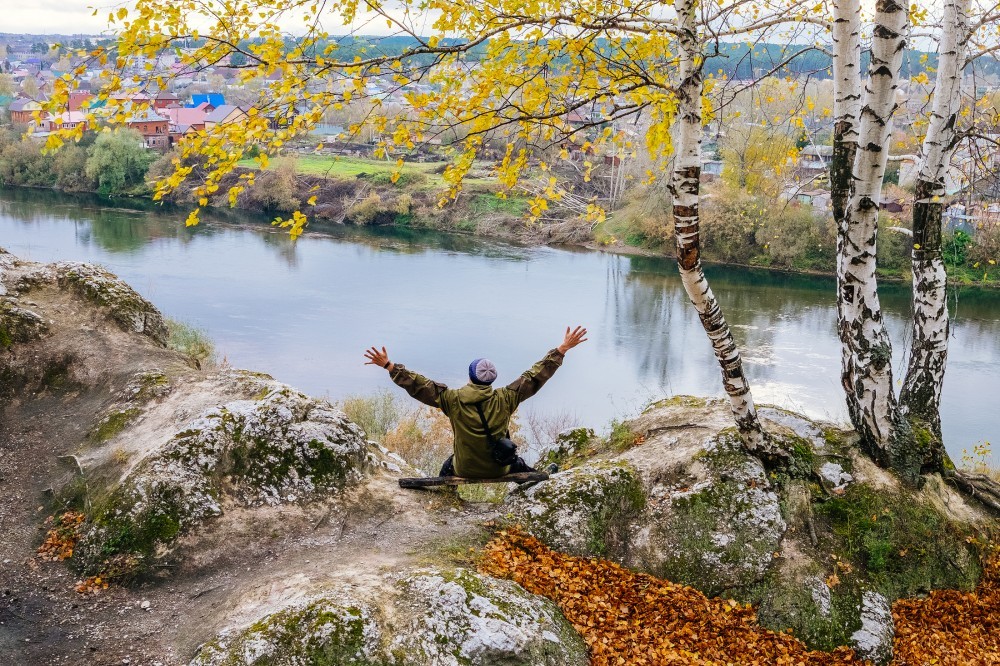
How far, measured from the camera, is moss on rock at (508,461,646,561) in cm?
711

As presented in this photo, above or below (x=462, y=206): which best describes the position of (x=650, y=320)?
below

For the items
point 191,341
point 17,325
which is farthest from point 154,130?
point 17,325

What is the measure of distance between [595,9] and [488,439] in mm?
3979

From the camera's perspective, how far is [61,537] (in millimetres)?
6855

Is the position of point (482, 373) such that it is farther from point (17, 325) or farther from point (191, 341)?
point (191, 341)

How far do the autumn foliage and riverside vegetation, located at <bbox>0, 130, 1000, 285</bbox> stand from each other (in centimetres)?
3389

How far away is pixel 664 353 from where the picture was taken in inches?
1192

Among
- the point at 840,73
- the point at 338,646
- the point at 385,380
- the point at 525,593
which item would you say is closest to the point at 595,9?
the point at 840,73

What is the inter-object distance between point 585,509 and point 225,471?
Answer: 133 inches

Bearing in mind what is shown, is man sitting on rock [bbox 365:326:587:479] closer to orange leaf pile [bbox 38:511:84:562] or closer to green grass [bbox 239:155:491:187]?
orange leaf pile [bbox 38:511:84:562]

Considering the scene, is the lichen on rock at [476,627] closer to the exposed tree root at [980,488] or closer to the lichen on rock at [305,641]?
the lichen on rock at [305,641]

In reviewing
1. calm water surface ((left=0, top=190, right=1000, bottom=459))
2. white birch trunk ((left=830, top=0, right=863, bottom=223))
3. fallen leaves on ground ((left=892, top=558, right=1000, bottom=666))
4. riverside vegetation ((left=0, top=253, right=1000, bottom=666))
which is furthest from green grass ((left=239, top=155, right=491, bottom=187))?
fallen leaves on ground ((left=892, top=558, right=1000, bottom=666))

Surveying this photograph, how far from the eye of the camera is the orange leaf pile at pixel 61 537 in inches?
262

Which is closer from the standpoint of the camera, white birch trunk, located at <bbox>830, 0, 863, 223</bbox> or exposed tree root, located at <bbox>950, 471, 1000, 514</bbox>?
white birch trunk, located at <bbox>830, 0, 863, 223</bbox>
